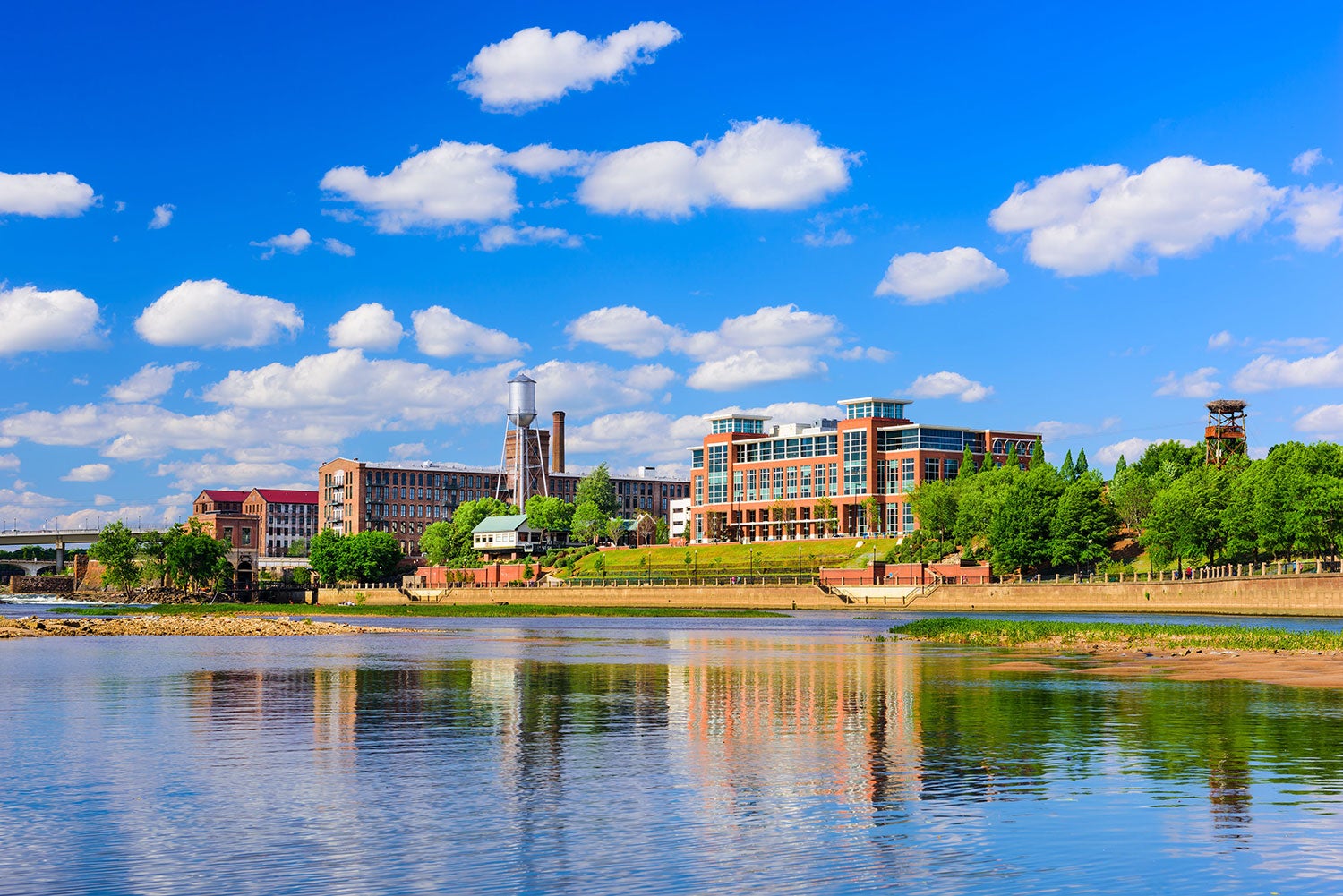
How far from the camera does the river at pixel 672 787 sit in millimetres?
17906

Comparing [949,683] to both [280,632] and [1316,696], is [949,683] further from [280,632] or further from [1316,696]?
[280,632]

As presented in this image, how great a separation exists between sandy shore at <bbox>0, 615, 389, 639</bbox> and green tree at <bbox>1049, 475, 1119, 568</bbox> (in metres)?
92.0

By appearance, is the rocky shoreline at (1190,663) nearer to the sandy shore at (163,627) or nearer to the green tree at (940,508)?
the sandy shore at (163,627)

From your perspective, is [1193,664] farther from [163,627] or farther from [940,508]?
[940,508]

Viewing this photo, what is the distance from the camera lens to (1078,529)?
16875 centimetres

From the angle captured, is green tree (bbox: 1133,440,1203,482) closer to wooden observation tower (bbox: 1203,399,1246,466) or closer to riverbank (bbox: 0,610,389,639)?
wooden observation tower (bbox: 1203,399,1246,466)

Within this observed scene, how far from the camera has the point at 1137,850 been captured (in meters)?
19.2

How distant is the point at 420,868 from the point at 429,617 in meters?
133

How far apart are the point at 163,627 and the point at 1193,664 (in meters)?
75.6

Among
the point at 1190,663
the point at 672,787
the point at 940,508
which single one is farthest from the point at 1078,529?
the point at 672,787

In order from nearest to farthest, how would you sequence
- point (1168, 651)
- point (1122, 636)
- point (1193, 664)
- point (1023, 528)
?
point (1193, 664), point (1168, 651), point (1122, 636), point (1023, 528)

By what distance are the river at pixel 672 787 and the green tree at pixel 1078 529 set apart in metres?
123

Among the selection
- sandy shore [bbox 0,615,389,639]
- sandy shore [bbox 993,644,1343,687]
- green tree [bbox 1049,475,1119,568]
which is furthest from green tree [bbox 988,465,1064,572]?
sandy shore [bbox 993,644,1343,687]

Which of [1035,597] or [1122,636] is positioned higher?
[1122,636]
